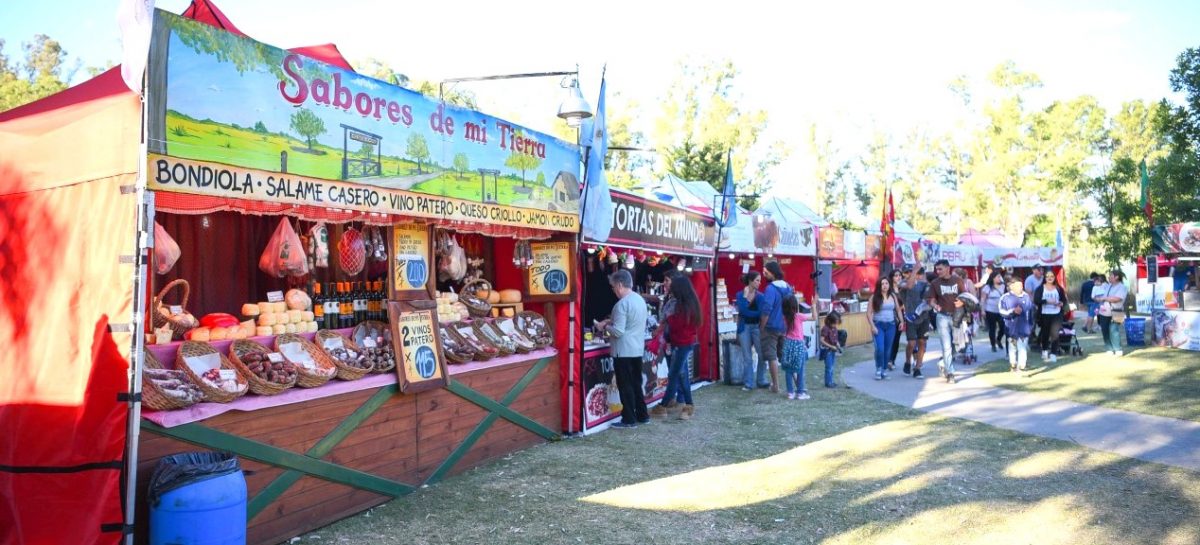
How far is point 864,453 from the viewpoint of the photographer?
7.70 m

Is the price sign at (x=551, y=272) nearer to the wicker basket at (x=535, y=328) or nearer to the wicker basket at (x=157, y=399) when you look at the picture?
the wicker basket at (x=535, y=328)

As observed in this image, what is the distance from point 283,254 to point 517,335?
2825 millimetres

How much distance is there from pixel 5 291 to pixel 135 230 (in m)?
1.30

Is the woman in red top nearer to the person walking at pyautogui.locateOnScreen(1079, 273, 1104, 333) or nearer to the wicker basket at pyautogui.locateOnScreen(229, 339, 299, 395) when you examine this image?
the wicker basket at pyautogui.locateOnScreen(229, 339, 299, 395)

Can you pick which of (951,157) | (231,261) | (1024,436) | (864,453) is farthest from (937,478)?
(951,157)

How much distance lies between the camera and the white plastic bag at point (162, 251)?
4.91 meters

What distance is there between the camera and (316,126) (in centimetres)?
536

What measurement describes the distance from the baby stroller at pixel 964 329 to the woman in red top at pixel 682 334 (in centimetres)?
553

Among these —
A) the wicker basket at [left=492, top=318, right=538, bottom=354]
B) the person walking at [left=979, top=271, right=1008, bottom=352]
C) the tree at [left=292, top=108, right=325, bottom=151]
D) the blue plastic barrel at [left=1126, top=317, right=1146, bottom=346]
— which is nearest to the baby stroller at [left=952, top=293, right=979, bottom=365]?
the person walking at [left=979, top=271, right=1008, bottom=352]

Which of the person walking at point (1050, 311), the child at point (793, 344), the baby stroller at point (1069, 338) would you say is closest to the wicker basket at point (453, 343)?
the child at point (793, 344)

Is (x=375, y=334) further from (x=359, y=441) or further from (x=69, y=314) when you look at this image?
(x=69, y=314)

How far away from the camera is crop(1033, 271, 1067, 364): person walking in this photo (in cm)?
1439

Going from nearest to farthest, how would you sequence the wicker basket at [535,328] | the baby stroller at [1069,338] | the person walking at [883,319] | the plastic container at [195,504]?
the plastic container at [195,504], the wicker basket at [535,328], the person walking at [883,319], the baby stroller at [1069,338]

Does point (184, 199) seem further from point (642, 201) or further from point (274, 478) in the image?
point (642, 201)
